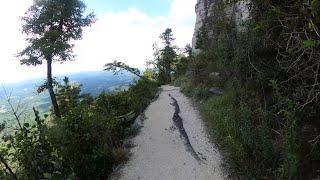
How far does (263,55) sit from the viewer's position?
1045 centimetres

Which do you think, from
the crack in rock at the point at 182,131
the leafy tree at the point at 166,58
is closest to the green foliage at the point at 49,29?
the crack in rock at the point at 182,131

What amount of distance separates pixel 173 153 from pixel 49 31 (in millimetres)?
16233

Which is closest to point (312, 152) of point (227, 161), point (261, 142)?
point (261, 142)

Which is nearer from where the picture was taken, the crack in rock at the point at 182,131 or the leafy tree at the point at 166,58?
the crack in rock at the point at 182,131

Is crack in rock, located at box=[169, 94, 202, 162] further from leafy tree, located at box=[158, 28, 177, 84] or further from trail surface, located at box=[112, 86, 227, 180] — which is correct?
leafy tree, located at box=[158, 28, 177, 84]

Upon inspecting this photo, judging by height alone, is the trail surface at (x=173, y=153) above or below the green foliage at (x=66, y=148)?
below

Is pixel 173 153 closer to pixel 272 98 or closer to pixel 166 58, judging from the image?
pixel 272 98

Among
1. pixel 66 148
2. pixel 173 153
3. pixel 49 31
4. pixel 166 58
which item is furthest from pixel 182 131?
pixel 166 58

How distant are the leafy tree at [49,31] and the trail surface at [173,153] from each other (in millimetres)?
11469

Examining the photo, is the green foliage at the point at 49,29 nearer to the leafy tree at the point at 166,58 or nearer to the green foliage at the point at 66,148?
the green foliage at the point at 66,148

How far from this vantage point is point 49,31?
22391mm

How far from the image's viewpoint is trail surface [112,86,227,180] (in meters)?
8.33

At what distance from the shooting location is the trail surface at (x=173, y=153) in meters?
8.33

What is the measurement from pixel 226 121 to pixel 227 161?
212 centimetres
